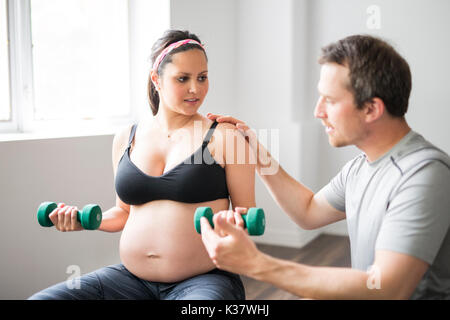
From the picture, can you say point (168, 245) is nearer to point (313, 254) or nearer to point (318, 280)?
point (318, 280)

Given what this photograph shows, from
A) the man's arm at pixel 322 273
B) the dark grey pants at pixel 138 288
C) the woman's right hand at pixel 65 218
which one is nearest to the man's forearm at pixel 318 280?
the man's arm at pixel 322 273

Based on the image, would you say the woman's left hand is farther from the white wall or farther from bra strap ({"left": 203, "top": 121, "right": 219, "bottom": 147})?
the white wall

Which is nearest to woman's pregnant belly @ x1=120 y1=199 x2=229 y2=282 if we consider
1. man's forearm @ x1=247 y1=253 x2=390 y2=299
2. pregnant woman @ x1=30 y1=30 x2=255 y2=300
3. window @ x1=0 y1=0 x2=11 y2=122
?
pregnant woman @ x1=30 y1=30 x2=255 y2=300

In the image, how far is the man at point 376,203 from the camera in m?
1.02

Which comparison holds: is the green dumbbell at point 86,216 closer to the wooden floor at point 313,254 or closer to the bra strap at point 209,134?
the bra strap at point 209,134

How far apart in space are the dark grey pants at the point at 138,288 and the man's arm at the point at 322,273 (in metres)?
0.24

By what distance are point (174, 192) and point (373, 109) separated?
599mm

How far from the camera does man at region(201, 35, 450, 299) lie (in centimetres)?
102

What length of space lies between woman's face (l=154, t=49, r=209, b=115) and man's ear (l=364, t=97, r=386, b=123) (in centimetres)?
55

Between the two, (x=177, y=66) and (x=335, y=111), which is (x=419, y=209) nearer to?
(x=335, y=111)

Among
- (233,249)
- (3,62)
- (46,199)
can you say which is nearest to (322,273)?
(233,249)

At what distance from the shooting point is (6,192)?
2014mm

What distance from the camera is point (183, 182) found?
54.7 inches
